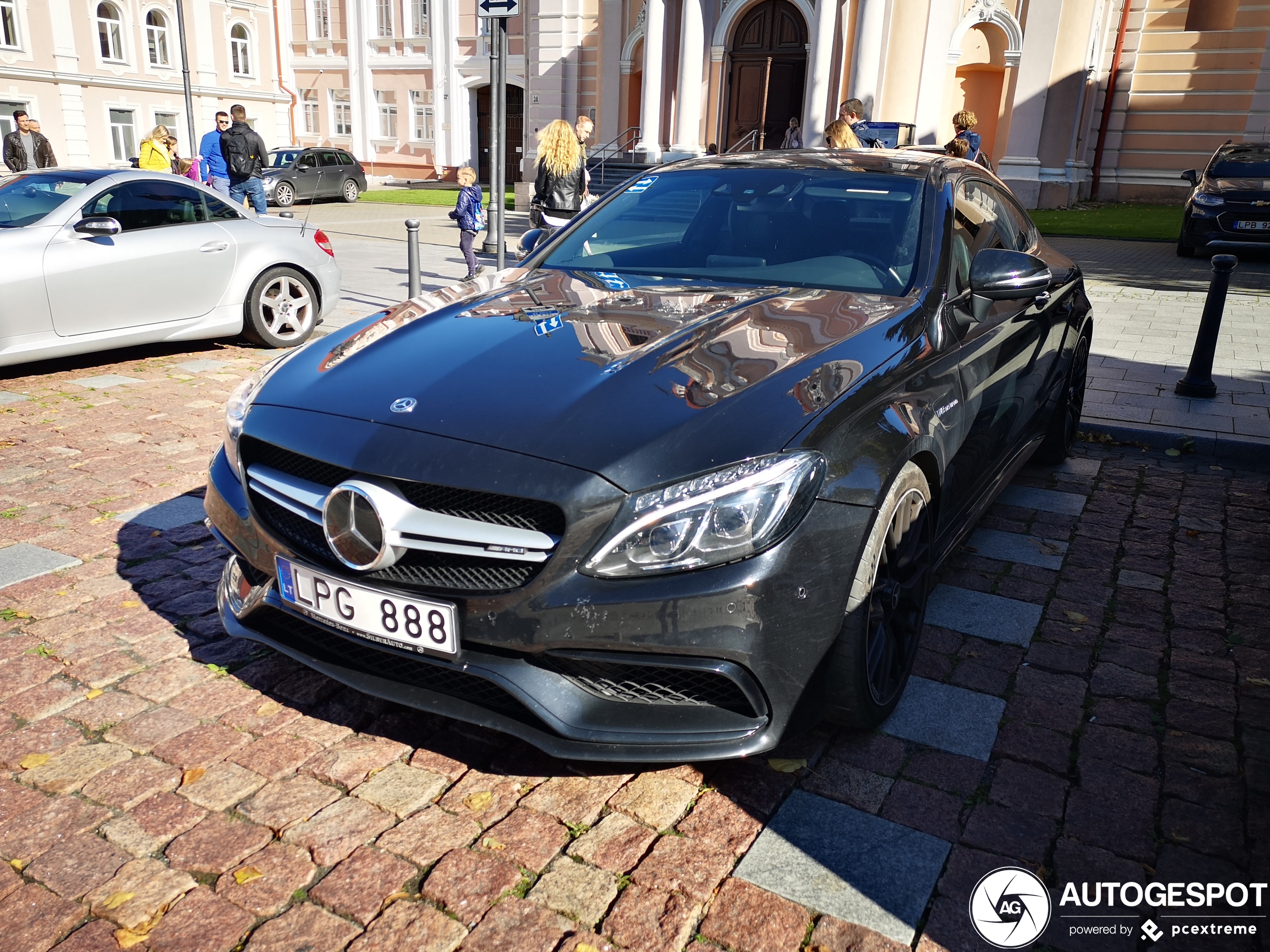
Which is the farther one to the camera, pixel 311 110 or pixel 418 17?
pixel 311 110

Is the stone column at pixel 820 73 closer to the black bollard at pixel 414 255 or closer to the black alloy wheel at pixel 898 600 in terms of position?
the black bollard at pixel 414 255

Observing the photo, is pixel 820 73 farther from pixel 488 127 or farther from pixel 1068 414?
pixel 1068 414

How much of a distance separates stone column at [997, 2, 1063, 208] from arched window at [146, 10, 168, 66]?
31912 mm

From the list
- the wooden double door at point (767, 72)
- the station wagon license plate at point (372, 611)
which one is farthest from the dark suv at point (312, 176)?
the station wagon license plate at point (372, 611)

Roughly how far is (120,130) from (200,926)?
1683 inches

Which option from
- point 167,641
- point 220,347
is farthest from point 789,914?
point 220,347

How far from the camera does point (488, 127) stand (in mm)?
38188

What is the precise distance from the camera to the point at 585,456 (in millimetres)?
2371

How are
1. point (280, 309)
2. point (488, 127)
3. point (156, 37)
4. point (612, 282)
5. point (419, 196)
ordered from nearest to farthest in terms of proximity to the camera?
point (612, 282), point (280, 309), point (419, 196), point (488, 127), point (156, 37)

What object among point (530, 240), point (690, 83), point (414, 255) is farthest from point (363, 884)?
point (690, 83)

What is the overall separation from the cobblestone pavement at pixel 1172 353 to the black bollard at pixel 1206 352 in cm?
9

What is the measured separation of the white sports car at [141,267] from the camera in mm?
6945

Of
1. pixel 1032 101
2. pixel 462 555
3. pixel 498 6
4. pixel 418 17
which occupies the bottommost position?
pixel 462 555

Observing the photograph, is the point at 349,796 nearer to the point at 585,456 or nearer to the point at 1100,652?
the point at 585,456
